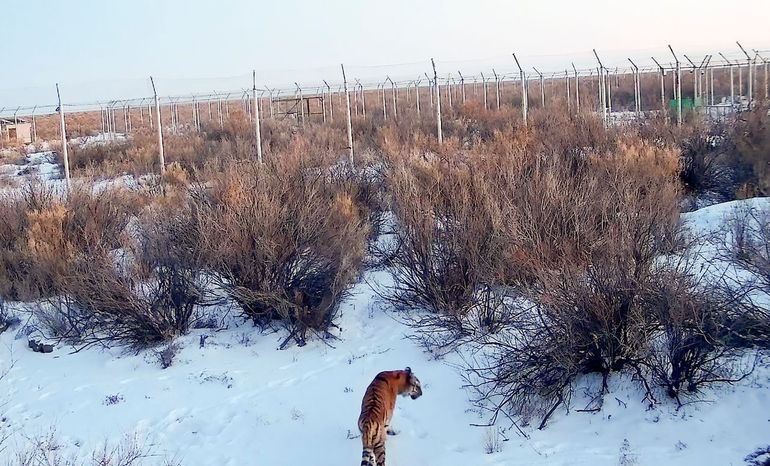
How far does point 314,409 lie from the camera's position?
26.8ft

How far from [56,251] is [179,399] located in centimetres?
463

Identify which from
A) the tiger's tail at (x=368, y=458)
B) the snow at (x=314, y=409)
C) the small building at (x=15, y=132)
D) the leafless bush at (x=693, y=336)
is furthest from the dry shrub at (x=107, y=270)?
the small building at (x=15, y=132)

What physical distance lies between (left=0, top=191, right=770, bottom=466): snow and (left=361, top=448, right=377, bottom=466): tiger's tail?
21.5 inches

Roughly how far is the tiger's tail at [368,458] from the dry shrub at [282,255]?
3.63 meters

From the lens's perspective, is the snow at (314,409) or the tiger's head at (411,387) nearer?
the snow at (314,409)

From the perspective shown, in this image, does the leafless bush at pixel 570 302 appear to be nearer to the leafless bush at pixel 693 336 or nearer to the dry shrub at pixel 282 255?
the leafless bush at pixel 693 336

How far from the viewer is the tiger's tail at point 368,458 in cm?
627

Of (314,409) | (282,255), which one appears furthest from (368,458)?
(282,255)

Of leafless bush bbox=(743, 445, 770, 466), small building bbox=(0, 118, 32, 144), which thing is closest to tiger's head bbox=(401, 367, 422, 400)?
leafless bush bbox=(743, 445, 770, 466)

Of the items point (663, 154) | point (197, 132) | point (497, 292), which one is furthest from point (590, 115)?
point (197, 132)

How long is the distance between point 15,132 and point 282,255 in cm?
3718

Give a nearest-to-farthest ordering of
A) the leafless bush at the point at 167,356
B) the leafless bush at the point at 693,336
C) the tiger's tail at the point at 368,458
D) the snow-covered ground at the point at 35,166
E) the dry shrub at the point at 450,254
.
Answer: the tiger's tail at the point at 368,458
the leafless bush at the point at 693,336
the dry shrub at the point at 450,254
the leafless bush at the point at 167,356
the snow-covered ground at the point at 35,166

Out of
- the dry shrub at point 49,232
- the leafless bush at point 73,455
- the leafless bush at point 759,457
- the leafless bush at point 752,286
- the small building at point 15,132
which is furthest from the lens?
the small building at point 15,132

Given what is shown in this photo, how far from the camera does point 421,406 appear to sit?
7891 millimetres
